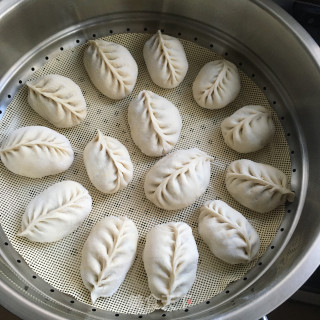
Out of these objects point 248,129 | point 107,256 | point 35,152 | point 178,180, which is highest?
point 248,129

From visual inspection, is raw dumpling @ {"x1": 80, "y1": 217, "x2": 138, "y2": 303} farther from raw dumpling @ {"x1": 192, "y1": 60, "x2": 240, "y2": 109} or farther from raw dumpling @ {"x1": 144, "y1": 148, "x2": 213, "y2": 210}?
raw dumpling @ {"x1": 192, "y1": 60, "x2": 240, "y2": 109}

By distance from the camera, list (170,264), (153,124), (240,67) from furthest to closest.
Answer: (240,67), (153,124), (170,264)

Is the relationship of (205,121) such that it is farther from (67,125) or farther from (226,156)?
(67,125)

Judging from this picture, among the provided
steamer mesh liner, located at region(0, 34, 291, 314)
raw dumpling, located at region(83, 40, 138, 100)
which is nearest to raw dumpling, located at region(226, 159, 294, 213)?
steamer mesh liner, located at region(0, 34, 291, 314)

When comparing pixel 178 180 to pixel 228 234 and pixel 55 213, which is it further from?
pixel 55 213

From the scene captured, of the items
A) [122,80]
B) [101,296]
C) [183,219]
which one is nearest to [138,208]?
[183,219]

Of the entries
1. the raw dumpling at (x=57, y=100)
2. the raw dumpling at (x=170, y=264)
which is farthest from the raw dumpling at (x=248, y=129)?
the raw dumpling at (x=57, y=100)

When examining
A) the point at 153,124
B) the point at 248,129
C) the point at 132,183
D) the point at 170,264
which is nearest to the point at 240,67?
the point at 248,129
